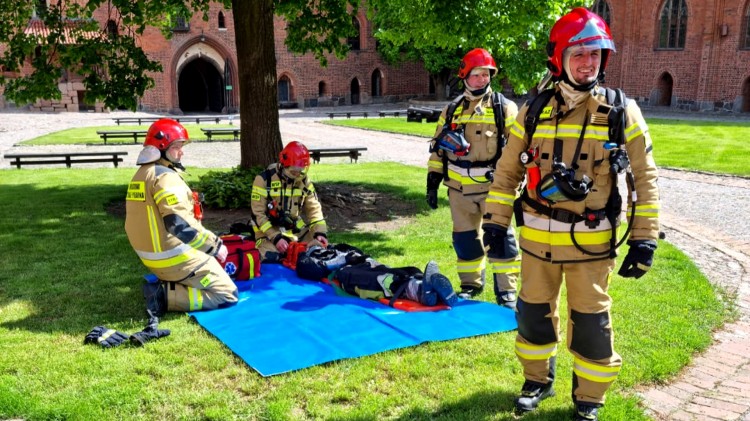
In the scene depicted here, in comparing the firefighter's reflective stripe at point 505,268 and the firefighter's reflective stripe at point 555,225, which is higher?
the firefighter's reflective stripe at point 555,225

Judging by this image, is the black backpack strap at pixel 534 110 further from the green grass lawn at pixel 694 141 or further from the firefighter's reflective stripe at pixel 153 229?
the green grass lawn at pixel 694 141

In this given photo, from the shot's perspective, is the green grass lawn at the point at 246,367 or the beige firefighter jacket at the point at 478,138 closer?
the green grass lawn at the point at 246,367

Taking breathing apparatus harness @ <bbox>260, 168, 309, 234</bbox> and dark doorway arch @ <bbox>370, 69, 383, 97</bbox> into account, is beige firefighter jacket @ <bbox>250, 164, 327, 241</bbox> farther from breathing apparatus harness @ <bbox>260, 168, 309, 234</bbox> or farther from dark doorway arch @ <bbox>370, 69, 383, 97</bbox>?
dark doorway arch @ <bbox>370, 69, 383, 97</bbox>

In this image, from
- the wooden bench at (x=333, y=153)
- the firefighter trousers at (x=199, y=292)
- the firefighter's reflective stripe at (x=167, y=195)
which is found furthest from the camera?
the wooden bench at (x=333, y=153)

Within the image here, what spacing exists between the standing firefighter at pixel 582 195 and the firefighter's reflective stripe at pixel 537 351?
0.32 ft

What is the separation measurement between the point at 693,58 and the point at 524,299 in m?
37.7

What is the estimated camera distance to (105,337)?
5516 millimetres

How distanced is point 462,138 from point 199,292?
296 centimetres

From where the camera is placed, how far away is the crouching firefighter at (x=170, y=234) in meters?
5.96

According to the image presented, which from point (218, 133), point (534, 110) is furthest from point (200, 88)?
point (534, 110)

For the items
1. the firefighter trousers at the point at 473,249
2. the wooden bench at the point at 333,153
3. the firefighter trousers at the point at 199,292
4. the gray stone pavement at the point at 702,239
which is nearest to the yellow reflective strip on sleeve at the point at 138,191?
the firefighter trousers at the point at 199,292

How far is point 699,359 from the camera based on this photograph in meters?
5.30

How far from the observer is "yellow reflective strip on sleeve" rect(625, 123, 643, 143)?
159 inches

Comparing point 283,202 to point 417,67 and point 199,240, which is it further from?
point 417,67
